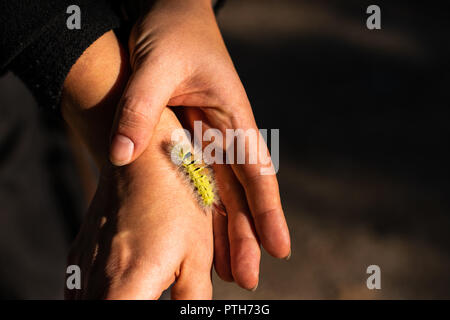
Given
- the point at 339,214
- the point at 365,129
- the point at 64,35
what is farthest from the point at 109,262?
the point at 365,129

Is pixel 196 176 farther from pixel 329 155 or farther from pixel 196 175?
pixel 329 155

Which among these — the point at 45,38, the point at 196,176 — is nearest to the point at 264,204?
the point at 196,176

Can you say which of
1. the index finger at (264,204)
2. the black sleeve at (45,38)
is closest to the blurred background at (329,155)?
the black sleeve at (45,38)

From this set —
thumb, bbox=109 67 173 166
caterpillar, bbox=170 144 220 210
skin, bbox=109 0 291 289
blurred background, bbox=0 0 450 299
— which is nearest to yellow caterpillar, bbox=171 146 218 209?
caterpillar, bbox=170 144 220 210

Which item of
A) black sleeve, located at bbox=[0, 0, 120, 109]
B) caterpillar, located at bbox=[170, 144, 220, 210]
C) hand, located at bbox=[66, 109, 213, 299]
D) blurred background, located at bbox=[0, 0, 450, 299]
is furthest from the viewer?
blurred background, located at bbox=[0, 0, 450, 299]

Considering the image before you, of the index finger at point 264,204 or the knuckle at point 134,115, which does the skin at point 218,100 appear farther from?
the knuckle at point 134,115

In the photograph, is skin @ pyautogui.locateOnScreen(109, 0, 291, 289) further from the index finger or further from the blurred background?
the blurred background

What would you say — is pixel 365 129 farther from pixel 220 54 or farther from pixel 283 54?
pixel 220 54
